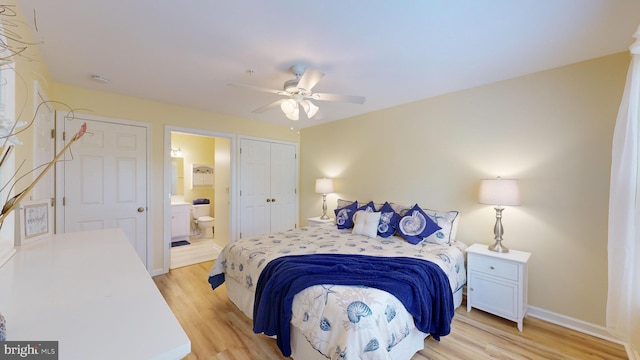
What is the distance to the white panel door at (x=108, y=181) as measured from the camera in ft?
9.91

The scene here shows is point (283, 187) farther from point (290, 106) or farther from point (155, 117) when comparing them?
point (290, 106)

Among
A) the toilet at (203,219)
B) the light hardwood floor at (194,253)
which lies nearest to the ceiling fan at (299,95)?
the light hardwood floor at (194,253)

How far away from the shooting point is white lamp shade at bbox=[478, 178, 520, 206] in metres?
2.44

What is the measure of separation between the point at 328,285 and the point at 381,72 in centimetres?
204

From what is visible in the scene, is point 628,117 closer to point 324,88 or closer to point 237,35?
point 324,88

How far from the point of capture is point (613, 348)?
81.9 inches

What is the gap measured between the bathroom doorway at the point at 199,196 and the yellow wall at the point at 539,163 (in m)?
3.03

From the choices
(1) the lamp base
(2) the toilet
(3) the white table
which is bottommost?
(2) the toilet

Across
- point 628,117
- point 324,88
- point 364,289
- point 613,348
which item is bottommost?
point 613,348

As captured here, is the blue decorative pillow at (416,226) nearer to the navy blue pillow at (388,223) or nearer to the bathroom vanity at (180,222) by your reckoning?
the navy blue pillow at (388,223)

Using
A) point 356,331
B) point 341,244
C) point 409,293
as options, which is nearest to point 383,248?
point 341,244

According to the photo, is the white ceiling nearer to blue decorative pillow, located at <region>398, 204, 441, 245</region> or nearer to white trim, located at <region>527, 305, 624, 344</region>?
blue decorative pillow, located at <region>398, 204, 441, 245</region>

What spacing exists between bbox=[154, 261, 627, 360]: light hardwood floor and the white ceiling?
8.01ft

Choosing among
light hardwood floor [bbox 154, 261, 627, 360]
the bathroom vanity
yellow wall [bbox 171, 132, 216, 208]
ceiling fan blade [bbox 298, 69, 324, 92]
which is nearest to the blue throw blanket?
light hardwood floor [bbox 154, 261, 627, 360]
